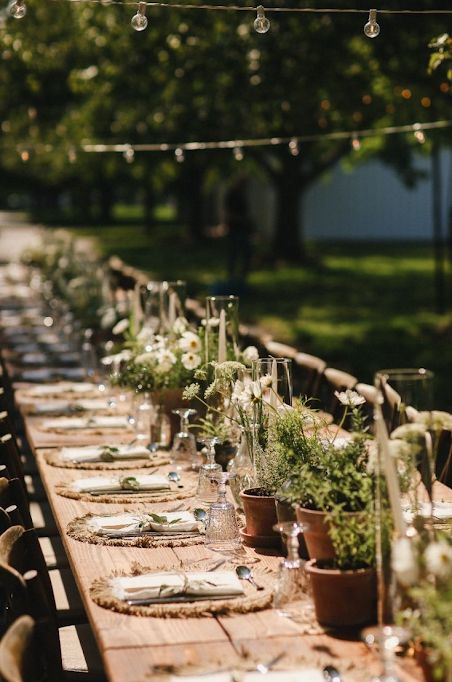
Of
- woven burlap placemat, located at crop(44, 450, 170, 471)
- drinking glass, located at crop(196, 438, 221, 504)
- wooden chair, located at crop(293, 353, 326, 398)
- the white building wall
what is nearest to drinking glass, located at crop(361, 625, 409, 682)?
drinking glass, located at crop(196, 438, 221, 504)

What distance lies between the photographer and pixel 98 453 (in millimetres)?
5496

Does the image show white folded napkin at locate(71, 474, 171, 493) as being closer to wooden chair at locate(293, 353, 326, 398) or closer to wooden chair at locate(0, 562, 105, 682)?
wooden chair at locate(0, 562, 105, 682)

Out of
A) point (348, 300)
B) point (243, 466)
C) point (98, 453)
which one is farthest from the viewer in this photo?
point (348, 300)

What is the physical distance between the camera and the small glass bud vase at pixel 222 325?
5582 millimetres

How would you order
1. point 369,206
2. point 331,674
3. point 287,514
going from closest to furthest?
1. point 331,674
2. point 287,514
3. point 369,206

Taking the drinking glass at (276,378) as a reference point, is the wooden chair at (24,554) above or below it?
below

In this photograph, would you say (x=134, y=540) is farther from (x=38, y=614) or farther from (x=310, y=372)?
(x=310, y=372)

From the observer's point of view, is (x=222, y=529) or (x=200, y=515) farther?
(x=200, y=515)

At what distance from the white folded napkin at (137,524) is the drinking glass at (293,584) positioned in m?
0.89

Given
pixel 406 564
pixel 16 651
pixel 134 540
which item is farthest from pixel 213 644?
pixel 134 540

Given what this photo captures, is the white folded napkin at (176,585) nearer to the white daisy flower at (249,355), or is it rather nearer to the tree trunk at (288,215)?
the white daisy flower at (249,355)

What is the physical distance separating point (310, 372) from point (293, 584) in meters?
4.43

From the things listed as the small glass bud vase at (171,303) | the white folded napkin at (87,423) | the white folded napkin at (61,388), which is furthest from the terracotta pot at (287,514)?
the white folded napkin at (61,388)

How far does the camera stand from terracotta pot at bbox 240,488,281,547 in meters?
3.91
